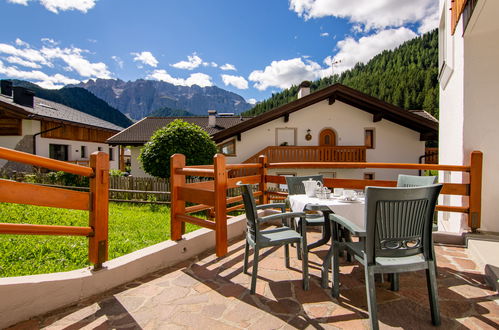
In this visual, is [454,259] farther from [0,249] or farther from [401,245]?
[0,249]

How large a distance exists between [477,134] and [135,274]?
5.26 metres

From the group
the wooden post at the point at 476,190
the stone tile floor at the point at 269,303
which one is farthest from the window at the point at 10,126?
the wooden post at the point at 476,190

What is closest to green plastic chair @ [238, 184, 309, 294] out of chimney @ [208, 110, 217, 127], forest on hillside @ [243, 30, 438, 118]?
Result: chimney @ [208, 110, 217, 127]

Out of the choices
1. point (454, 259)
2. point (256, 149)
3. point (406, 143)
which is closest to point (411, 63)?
point (406, 143)

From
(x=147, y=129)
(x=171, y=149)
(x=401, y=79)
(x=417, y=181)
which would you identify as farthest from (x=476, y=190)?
(x=401, y=79)

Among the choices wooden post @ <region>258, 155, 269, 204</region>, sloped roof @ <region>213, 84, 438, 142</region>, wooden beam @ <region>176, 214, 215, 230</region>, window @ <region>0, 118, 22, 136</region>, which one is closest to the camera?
wooden beam @ <region>176, 214, 215, 230</region>

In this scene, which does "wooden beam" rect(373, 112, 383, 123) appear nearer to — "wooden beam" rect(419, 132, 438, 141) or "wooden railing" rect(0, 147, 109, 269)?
"wooden beam" rect(419, 132, 438, 141)

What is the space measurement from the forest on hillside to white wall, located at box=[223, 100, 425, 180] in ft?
31.6

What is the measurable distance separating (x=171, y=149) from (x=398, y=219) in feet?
27.2

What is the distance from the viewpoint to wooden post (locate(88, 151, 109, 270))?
247cm

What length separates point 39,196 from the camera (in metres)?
2.10

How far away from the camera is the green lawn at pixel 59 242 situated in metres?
3.37

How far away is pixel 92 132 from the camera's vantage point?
2277 cm

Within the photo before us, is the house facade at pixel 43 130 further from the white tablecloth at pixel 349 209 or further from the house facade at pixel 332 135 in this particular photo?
the white tablecloth at pixel 349 209
